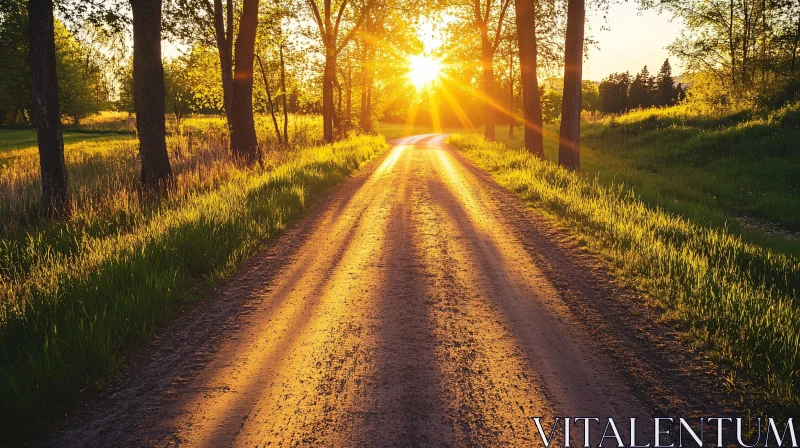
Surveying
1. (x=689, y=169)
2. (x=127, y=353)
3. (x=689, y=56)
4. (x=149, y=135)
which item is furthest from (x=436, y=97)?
(x=127, y=353)

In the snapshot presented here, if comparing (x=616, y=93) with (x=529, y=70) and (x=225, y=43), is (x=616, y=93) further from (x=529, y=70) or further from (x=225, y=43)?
(x=225, y=43)

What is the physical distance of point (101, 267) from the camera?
469cm

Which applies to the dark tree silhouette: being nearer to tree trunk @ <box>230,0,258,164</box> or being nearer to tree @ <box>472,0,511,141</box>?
tree @ <box>472,0,511,141</box>

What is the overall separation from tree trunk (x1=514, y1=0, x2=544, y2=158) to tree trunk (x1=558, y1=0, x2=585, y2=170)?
2899 millimetres

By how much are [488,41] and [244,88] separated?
19.5 metres

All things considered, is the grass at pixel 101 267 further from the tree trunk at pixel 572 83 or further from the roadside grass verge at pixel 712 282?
the tree trunk at pixel 572 83

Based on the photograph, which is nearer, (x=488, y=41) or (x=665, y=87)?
(x=488, y=41)

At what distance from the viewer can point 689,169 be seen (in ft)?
49.9

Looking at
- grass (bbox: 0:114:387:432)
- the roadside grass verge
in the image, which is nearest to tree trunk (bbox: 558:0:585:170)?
the roadside grass verge

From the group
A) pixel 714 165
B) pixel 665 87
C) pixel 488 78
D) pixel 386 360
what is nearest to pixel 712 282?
pixel 386 360

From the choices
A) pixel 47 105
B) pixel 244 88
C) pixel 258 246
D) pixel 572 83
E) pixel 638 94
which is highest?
pixel 638 94

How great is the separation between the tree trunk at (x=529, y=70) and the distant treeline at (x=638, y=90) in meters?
62.5

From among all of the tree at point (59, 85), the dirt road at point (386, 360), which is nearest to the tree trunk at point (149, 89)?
the dirt road at point (386, 360)

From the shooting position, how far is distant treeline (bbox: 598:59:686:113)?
6926 cm
